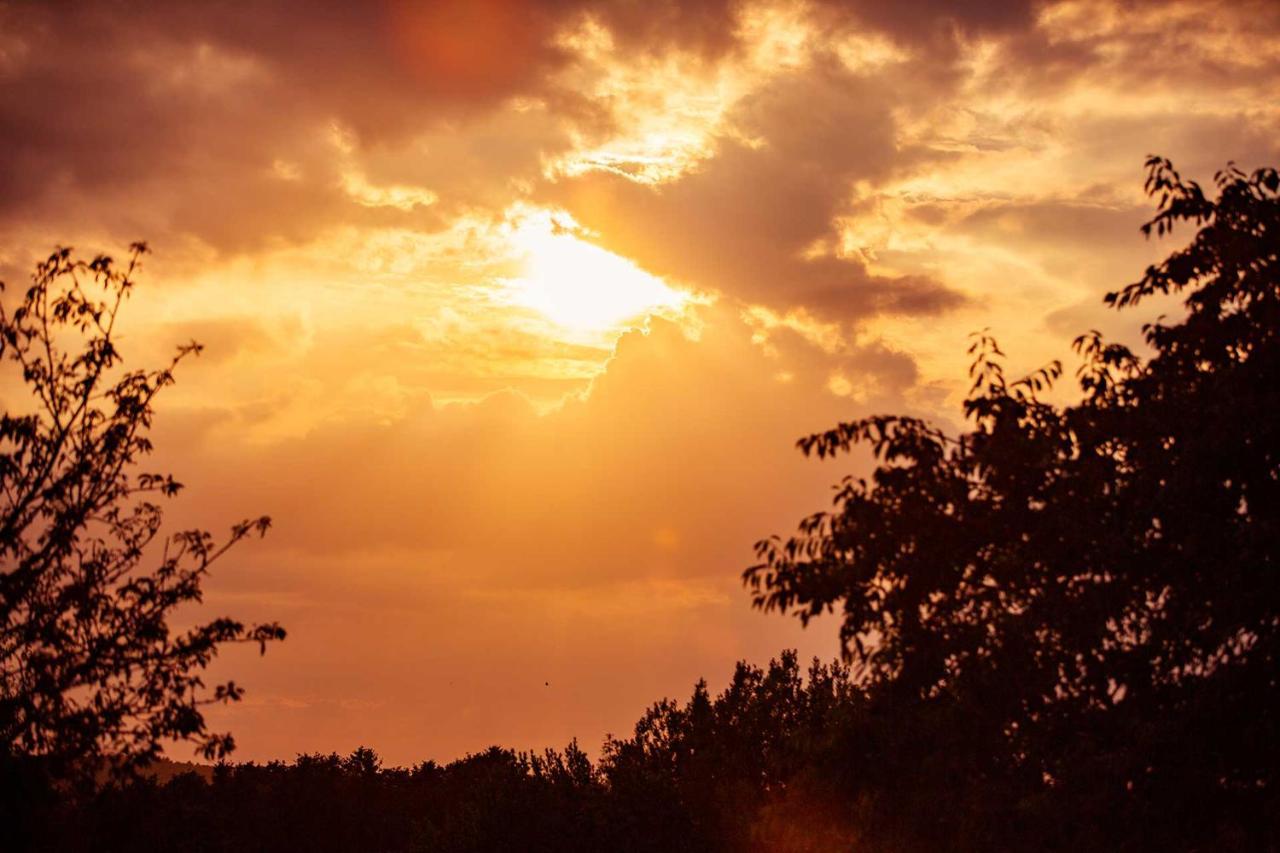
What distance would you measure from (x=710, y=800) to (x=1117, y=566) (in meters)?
42.9

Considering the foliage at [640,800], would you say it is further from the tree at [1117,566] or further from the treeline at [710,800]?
the tree at [1117,566]

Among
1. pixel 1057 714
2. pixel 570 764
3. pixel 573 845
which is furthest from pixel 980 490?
pixel 570 764

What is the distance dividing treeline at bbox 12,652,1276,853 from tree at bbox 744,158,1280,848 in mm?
236

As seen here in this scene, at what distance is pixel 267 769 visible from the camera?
89.9 meters

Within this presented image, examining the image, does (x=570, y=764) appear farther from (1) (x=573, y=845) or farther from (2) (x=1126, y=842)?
(2) (x=1126, y=842)

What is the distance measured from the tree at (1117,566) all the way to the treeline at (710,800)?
0.77 ft

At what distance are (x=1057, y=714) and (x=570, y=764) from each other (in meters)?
49.0

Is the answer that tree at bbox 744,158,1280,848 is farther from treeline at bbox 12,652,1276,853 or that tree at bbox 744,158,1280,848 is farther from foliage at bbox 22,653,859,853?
foliage at bbox 22,653,859,853

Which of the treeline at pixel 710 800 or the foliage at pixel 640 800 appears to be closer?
the treeline at pixel 710 800

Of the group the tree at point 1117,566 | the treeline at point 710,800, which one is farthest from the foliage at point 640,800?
the tree at point 1117,566

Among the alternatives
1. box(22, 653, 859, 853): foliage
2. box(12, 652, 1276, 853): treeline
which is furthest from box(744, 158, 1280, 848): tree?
box(22, 653, 859, 853): foliage

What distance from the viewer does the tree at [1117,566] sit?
16406 millimetres

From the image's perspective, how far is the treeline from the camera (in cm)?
1788

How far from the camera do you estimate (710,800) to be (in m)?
57.4
